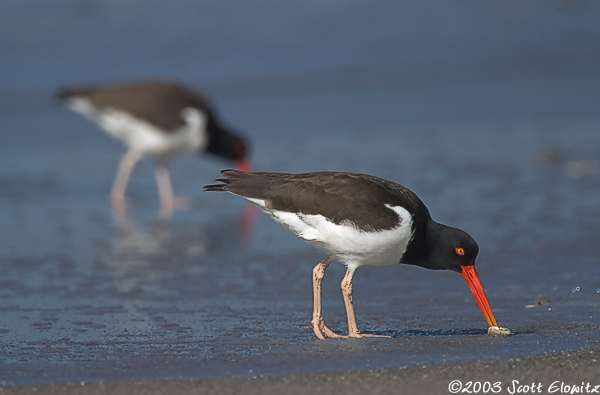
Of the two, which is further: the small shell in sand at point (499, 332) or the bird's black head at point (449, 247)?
the bird's black head at point (449, 247)

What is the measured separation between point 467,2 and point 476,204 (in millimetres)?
13681

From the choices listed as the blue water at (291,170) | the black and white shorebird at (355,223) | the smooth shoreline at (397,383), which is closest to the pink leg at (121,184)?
the blue water at (291,170)

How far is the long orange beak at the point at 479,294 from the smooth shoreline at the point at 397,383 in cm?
85

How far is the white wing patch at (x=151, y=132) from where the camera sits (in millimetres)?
11086

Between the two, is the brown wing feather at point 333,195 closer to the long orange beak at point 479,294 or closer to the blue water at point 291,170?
the long orange beak at point 479,294

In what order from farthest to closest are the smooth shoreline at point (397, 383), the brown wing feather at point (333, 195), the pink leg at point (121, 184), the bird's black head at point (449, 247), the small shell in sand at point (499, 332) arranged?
the pink leg at point (121, 184), the bird's black head at point (449, 247), the brown wing feather at point (333, 195), the small shell in sand at point (499, 332), the smooth shoreline at point (397, 383)

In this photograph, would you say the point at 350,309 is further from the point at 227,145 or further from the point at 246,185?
the point at 227,145

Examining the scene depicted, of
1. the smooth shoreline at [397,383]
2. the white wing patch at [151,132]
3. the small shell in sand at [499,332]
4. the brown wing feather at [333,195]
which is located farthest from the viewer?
the white wing patch at [151,132]

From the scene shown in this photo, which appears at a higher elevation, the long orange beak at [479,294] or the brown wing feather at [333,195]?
the brown wing feather at [333,195]

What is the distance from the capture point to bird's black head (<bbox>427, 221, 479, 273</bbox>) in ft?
18.2

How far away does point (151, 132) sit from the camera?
11078mm

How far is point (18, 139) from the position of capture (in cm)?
1305

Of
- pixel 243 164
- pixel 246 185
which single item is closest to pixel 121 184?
pixel 243 164

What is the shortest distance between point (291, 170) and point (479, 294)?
5147 mm
